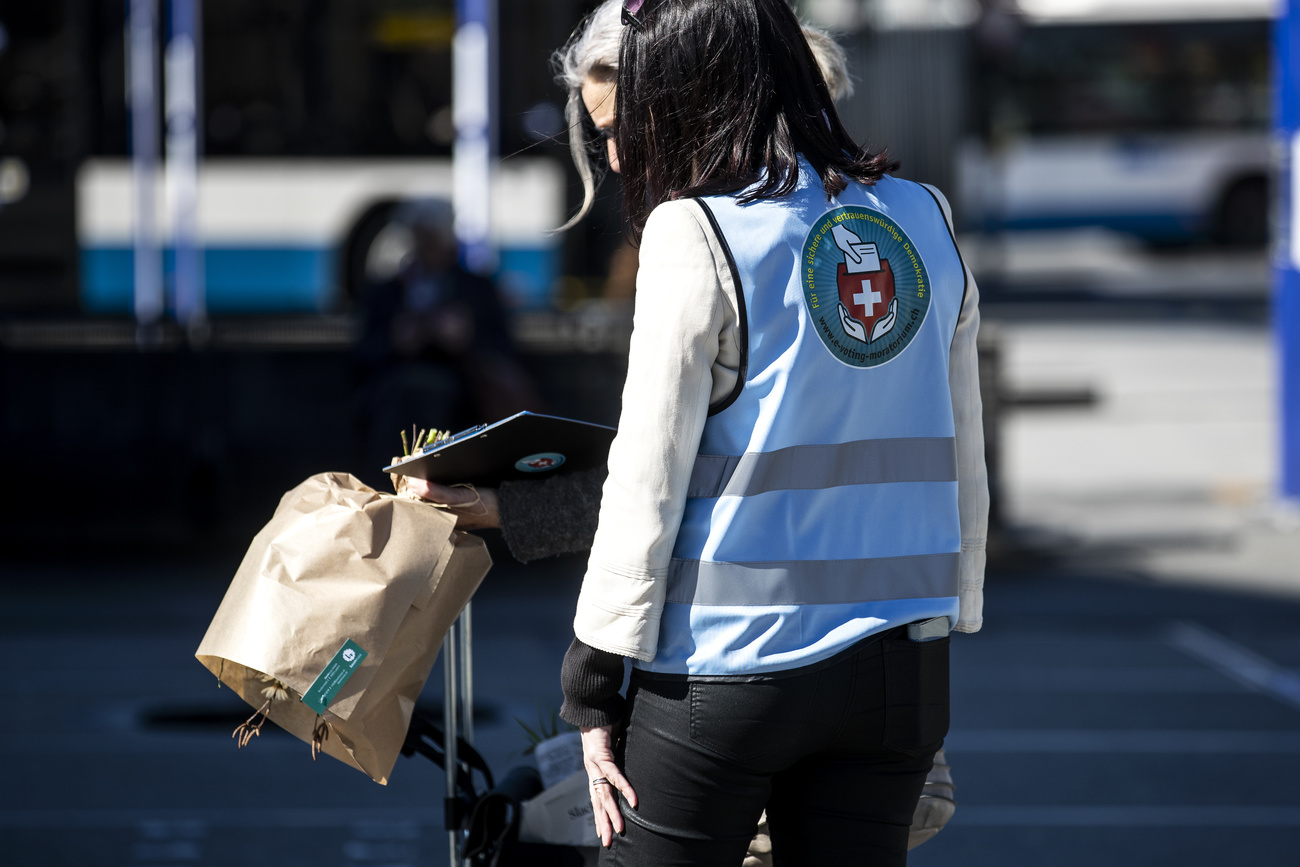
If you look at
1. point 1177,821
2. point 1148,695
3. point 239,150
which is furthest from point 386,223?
point 1177,821

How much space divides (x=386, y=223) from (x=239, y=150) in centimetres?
141

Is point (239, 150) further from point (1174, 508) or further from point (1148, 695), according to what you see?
point (1148, 695)

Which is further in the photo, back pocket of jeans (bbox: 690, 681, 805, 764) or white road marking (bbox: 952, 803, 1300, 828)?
white road marking (bbox: 952, 803, 1300, 828)

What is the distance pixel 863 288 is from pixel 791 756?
22.0 inches

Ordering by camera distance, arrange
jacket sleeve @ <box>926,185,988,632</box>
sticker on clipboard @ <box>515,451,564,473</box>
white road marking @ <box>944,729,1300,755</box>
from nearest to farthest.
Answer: jacket sleeve @ <box>926,185,988,632</box> → sticker on clipboard @ <box>515,451,564,473</box> → white road marking @ <box>944,729,1300,755</box>

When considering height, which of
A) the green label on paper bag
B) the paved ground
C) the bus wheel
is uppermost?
the bus wheel

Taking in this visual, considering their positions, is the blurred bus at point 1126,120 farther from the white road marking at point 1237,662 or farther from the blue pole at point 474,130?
the white road marking at point 1237,662

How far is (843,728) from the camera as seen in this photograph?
186 cm

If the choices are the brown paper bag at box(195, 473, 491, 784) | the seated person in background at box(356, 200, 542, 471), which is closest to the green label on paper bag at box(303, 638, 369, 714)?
the brown paper bag at box(195, 473, 491, 784)

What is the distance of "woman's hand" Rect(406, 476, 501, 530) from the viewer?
7.18ft

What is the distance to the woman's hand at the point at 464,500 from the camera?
2.19 meters

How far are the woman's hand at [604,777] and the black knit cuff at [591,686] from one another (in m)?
0.01

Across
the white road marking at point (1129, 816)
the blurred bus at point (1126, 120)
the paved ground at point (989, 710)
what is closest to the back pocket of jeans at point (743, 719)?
the paved ground at point (989, 710)

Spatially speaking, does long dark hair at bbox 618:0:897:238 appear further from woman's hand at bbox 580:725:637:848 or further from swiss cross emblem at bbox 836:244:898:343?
woman's hand at bbox 580:725:637:848
